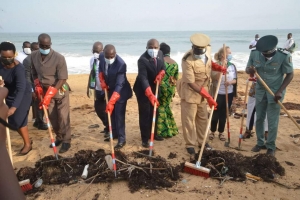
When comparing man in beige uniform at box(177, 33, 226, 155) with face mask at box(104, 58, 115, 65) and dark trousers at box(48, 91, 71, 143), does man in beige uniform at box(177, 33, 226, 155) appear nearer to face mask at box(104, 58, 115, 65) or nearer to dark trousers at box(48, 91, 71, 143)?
face mask at box(104, 58, 115, 65)

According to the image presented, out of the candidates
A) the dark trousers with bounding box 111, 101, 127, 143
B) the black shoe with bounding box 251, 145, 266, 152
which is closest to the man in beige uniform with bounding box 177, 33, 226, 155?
the black shoe with bounding box 251, 145, 266, 152

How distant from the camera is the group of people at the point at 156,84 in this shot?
388 centimetres

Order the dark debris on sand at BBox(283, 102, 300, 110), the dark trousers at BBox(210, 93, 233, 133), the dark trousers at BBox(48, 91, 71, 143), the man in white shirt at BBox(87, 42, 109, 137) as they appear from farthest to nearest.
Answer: the dark debris on sand at BBox(283, 102, 300, 110) < the man in white shirt at BBox(87, 42, 109, 137) < the dark trousers at BBox(210, 93, 233, 133) < the dark trousers at BBox(48, 91, 71, 143)

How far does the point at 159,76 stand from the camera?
173 inches

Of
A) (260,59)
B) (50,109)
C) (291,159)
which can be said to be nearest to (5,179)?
(50,109)

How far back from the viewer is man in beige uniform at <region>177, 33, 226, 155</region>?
12.6ft

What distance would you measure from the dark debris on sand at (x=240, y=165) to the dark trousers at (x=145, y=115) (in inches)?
50.5

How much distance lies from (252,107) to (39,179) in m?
3.93

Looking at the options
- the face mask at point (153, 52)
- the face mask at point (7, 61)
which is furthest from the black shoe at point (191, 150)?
the face mask at point (7, 61)

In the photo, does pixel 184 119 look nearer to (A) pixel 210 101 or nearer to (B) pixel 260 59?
(A) pixel 210 101

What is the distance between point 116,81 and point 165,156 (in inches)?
61.6

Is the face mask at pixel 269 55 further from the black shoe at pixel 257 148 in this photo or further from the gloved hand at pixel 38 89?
the gloved hand at pixel 38 89

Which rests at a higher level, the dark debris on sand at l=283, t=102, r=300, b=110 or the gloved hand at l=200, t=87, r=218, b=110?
the gloved hand at l=200, t=87, r=218, b=110

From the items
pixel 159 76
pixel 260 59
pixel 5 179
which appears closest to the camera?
pixel 5 179
